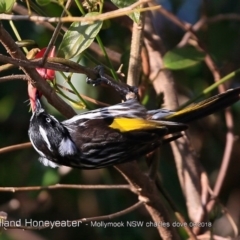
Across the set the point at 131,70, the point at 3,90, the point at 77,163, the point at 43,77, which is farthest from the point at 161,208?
the point at 3,90

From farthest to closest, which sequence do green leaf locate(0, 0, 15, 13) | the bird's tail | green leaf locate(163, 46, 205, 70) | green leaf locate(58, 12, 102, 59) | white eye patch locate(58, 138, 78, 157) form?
green leaf locate(163, 46, 205, 70), white eye patch locate(58, 138, 78, 157), the bird's tail, green leaf locate(58, 12, 102, 59), green leaf locate(0, 0, 15, 13)

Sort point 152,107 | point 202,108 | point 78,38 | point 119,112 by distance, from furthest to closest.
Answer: point 152,107, point 119,112, point 202,108, point 78,38

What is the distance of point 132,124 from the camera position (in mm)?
2195

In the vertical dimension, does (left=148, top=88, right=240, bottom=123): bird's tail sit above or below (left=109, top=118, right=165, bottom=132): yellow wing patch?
above

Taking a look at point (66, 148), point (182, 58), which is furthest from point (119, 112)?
point (182, 58)

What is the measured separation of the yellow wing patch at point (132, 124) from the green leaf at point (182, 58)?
331mm

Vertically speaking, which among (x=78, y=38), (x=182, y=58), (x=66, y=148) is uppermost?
(x=78, y=38)

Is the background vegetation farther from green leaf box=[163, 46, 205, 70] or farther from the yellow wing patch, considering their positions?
the yellow wing patch

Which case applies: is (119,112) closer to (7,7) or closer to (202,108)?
(202,108)

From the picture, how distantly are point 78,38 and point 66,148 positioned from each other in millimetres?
523

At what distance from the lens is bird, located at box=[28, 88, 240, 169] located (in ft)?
6.85

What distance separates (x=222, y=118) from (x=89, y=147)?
3.67 feet

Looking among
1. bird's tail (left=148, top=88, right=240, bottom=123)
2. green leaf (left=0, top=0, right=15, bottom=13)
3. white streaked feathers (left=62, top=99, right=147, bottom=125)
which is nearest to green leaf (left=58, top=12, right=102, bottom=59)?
green leaf (left=0, top=0, right=15, bottom=13)

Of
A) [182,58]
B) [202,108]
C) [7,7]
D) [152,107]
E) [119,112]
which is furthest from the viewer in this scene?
[152,107]
